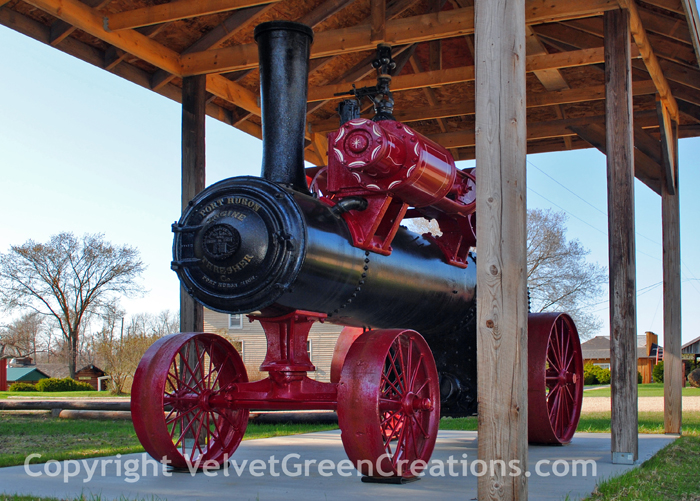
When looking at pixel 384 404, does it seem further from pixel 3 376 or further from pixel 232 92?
pixel 3 376

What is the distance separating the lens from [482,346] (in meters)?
3.25

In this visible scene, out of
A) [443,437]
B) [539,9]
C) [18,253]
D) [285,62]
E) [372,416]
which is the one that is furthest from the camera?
[18,253]

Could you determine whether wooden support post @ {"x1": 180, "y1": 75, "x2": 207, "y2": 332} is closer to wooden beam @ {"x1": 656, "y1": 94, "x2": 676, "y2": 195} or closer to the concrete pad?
the concrete pad

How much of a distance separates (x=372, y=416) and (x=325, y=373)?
74.3ft

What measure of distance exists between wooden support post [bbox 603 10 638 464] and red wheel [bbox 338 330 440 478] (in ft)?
5.19

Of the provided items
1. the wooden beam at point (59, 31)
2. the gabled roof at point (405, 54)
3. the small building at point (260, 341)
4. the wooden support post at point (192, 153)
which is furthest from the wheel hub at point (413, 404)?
the small building at point (260, 341)

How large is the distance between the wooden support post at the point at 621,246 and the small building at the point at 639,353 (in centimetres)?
3030

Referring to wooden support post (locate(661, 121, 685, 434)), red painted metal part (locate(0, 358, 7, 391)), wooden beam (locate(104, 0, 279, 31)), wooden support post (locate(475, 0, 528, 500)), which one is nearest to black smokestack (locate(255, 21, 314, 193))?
wooden beam (locate(104, 0, 279, 31))

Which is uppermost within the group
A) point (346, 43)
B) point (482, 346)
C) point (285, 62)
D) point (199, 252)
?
point (346, 43)

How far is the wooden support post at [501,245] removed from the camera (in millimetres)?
3184

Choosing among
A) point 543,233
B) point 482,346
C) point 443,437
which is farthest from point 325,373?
point 482,346

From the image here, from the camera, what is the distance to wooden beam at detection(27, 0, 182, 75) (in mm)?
6023

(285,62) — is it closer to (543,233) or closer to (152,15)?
(152,15)

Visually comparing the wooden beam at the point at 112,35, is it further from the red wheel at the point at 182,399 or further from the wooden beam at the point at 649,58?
the wooden beam at the point at 649,58
